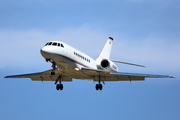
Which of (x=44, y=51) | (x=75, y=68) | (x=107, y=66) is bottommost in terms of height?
(x=75, y=68)

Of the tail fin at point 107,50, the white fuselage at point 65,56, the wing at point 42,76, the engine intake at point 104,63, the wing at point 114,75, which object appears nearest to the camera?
the white fuselage at point 65,56

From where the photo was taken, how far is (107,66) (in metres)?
32.7

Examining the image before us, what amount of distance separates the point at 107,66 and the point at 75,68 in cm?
488

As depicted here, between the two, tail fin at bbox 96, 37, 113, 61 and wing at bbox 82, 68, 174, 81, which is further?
tail fin at bbox 96, 37, 113, 61

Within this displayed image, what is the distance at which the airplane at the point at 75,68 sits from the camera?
27.1m

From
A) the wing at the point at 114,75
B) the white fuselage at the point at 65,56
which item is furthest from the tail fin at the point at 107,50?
the white fuselage at the point at 65,56

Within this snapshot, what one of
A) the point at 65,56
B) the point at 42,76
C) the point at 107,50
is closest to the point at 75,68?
the point at 65,56

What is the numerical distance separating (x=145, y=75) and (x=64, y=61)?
731 centimetres

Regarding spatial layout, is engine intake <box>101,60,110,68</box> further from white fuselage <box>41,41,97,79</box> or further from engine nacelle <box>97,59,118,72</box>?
white fuselage <box>41,41,97,79</box>

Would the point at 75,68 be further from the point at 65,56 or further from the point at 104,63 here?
the point at 104,63

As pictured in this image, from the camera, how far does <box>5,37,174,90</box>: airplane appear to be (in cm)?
2714

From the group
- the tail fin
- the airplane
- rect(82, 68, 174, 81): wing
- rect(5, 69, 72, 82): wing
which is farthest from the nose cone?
the tail fin

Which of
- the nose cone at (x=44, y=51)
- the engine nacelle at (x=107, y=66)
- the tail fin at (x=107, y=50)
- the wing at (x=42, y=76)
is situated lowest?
the wing at (x=42, y=76)

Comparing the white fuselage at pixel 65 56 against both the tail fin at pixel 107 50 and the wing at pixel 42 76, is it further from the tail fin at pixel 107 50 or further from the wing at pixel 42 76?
the tail fin at pixel 107 50
